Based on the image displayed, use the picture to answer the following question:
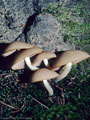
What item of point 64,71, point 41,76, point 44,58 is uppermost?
point 44,58

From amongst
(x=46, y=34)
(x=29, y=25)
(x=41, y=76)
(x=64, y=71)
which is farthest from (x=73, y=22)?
(x=41, y=76)

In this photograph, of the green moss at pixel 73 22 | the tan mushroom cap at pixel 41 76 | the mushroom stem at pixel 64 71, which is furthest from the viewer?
the green moss at pixel 73 22

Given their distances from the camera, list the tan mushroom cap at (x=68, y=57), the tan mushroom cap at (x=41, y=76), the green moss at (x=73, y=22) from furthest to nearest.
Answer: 1. the green moss at (x=73, y=22)
2. the tan mushroom cap at (x=68, y=57)
3. the tan mushroom cap at (x=41, y=76)

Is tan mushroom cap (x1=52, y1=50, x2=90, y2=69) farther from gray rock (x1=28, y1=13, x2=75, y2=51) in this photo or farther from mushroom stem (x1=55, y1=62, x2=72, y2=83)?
gray rock (x1=28, y1=13, x2=75, y2=51)

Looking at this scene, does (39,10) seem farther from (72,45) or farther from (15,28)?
(72,45)

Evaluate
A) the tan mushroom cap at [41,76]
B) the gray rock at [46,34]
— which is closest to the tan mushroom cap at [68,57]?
the tan mushroom cap at [41,76]

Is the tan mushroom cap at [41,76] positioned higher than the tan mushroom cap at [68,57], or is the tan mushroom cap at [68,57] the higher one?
the tan mushroom cap at [68,57]

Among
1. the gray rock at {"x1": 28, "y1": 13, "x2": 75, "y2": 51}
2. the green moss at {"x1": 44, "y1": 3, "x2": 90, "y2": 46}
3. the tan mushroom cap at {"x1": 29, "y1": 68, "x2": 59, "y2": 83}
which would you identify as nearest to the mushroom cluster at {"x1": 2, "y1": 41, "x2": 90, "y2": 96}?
the tan mushroom cap at {"x1": 29, "y1": 68, "x2": 59, "y2": 83}

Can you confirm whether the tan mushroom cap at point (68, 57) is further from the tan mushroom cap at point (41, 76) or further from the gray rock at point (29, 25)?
the gray rock at point (29, 25)

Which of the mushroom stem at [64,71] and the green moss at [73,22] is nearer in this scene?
the mushroom stem at [64,71]

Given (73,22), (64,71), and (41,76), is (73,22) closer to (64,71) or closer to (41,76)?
(64,71)
